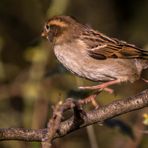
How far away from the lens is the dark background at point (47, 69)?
23.8 ft

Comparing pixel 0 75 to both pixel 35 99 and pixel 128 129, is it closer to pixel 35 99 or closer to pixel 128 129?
pixel 35 99

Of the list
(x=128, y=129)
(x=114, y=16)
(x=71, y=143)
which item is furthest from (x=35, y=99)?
(x=114, y=16)

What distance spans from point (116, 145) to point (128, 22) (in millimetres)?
3165

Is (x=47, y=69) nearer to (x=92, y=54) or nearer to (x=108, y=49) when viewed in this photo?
(x=108, y=49)

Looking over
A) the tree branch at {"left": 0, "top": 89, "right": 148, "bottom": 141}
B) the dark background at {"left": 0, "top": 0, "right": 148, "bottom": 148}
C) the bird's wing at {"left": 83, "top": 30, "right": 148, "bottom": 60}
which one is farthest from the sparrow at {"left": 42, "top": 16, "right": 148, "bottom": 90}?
the tree branch at {"left": 0, "top": 89, "right": 148, "bottom": 141}

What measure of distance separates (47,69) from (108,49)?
1.57 meters

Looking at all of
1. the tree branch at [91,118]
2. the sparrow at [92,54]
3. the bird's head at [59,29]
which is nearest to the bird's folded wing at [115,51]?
the sparrow at [92,54]

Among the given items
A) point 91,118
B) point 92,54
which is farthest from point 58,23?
point 91,118

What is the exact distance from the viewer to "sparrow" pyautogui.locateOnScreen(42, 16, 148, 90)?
612cm

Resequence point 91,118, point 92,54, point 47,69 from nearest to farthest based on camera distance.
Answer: point 91,118, point 92,54, point 47,69

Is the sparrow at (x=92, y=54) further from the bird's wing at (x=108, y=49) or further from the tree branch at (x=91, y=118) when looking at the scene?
the tree branch at (x=91, y=118)

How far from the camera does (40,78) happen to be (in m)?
7.61

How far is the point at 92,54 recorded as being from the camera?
642cm

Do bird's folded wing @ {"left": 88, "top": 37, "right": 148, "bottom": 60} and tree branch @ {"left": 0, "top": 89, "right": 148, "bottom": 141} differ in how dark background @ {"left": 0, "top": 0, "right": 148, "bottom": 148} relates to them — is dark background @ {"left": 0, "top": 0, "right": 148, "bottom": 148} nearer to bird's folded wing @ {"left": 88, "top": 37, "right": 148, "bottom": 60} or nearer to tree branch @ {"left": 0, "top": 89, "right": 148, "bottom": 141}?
bird's folded wing @ {"left": 88, "top": 37, "right": 148, "bottom": 60}
